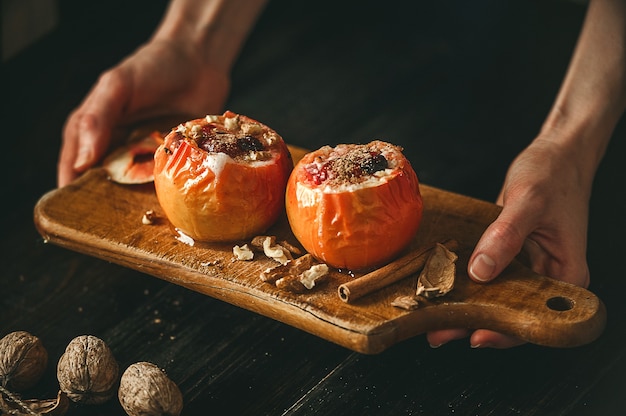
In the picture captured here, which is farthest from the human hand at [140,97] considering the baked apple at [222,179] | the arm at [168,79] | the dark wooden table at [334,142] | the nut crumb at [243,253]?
the nut crumb at [243,253]

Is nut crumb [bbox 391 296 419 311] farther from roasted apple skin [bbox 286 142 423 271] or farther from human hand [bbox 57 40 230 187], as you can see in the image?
human hand [bbox 57 40 230 187]

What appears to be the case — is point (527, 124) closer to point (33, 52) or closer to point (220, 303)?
point (220, 303)

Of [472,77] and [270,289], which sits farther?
[472,77]

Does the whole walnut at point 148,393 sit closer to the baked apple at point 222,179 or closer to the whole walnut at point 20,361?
the whole walnut at point 20,361

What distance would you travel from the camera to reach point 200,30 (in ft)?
6.97

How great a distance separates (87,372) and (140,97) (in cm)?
81

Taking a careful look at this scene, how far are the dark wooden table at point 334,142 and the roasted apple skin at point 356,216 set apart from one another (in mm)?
195

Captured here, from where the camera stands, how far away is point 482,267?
1366 mm

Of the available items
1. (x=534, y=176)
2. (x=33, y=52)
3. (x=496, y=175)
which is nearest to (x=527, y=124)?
(x=496, y=175)

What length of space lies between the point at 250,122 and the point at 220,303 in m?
0.35


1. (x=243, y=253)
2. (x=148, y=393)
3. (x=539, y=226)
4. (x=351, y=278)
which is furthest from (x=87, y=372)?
(x=539, y=226)

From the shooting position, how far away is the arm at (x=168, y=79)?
1.84m

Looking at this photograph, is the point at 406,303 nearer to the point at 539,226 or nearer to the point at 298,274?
the point at 298,274

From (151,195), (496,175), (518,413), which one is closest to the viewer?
(518,413)
